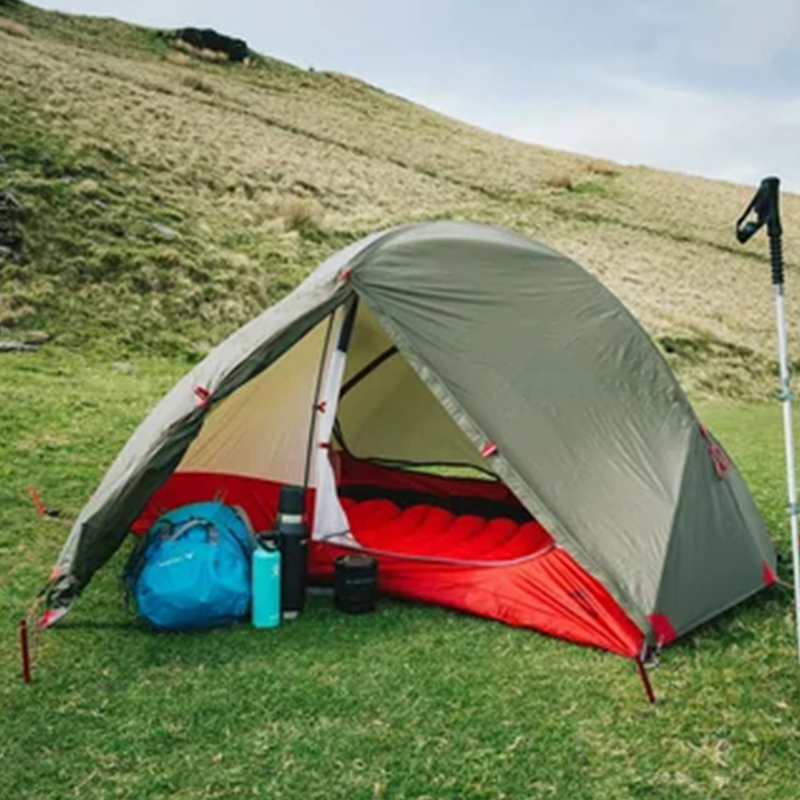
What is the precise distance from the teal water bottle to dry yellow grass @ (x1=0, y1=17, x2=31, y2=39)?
33.9m

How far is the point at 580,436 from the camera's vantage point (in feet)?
18.5

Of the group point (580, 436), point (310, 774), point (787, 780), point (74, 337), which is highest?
point (580, 436)

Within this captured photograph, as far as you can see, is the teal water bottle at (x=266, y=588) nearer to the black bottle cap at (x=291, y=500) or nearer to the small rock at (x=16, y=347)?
the black bottle cap at (x=291, y=500)

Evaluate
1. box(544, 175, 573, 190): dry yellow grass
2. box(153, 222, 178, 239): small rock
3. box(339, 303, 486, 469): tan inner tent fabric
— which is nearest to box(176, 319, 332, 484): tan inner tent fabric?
box(339, 303, 486, 469): tan inner tent fabric

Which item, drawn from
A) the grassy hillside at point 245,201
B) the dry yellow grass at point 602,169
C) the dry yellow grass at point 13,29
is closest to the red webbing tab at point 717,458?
the grassy hillside at point 245,201

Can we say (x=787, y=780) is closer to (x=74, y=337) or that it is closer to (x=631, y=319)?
(x=631, y=319)

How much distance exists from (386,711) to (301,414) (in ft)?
9.30

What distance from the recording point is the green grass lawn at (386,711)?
12.6ft

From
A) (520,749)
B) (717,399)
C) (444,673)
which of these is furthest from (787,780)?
(717,399)

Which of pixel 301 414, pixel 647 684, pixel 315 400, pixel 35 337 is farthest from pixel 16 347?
pixel 647 684

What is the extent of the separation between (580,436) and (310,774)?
2576 millimetres

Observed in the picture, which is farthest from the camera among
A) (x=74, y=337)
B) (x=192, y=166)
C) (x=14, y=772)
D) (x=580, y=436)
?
(x=192, y=166)

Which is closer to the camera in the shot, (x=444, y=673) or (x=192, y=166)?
(x=444, y=673)

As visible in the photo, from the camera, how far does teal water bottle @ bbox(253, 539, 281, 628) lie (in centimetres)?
538
